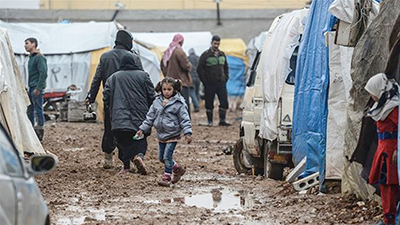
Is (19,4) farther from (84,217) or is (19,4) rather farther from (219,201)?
(84,217)

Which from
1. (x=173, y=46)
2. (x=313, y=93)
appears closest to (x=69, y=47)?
(x=173, y=46)

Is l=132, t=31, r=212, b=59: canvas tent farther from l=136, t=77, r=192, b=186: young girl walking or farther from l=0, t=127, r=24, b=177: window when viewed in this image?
l=0, t=127, r=24, b=177: window

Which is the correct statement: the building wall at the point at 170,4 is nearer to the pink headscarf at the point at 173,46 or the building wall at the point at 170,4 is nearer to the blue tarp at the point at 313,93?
the pink headscarf at the point at 173,46

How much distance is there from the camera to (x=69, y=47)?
27.1 metres

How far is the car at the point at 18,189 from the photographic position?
17.7ft

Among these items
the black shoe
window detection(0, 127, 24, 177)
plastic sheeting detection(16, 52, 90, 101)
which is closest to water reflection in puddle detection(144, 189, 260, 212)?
window detection(0, 127, 24, 177)

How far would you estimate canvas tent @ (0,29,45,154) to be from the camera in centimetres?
1166

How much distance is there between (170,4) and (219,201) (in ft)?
108

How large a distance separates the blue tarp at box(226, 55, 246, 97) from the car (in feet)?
95.6

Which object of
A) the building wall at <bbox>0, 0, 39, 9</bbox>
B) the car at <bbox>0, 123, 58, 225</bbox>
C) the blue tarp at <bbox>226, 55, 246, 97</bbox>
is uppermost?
the car at <bbox>0, 123, 58, 225</bbox>

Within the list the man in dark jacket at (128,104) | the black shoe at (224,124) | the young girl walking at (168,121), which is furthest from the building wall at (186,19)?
the young girl walking at (168,121)

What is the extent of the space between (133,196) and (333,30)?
272 cm

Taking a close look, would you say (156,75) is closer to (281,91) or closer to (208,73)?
(208,73)

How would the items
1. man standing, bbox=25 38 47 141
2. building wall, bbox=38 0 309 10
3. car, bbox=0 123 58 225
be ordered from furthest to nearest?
building wall, bbox=38 0 309 10 < man standing, bbox=25 38 47 141 < car, bbox=0 123 58 225
